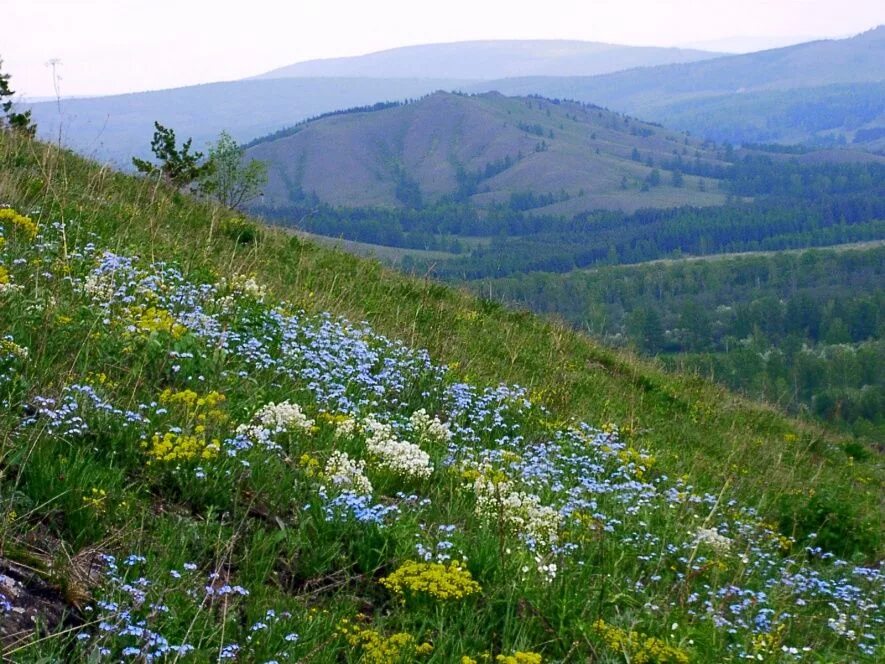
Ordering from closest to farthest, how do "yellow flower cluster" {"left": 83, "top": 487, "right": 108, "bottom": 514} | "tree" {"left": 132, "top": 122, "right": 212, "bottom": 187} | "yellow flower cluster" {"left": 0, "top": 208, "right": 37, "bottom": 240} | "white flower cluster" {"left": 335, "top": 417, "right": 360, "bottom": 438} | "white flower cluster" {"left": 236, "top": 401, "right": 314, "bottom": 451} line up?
"yellow flower cluster" {"left": 83, "top": 487, "right": 108, "bottom": 514}, "white flower cluster" {"left": 236, "top": 401, "right": 314, "bottom": 451}, "white flower cluster" {"left": 335, "top": 417, "right": 360, "bottom": 438}, "yellow flower cluster" {"left": 0, "top": 208, "right": 37, "bottom": 240}, "tree" {"left": 132, "top": 122, "right": 212, "bottom": 187}

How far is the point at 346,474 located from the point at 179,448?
1.07 metres

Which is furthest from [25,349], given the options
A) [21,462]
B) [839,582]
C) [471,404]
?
[839,582]

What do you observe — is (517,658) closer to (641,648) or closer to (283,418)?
(641,648)

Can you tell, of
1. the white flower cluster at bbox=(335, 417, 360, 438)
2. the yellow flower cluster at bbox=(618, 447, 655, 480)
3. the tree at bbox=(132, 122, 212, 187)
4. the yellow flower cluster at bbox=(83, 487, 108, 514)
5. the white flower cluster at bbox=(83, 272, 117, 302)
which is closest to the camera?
the yellow flower cluster at bbox=(83, 487, 108, 514)

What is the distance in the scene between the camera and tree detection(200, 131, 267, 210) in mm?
18312

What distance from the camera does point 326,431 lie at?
5.95 meters

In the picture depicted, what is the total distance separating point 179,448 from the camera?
4656mm

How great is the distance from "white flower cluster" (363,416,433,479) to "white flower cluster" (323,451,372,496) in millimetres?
309

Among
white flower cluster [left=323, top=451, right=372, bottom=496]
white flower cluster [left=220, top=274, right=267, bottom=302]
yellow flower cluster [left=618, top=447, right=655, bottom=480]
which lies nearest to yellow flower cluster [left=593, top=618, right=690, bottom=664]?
white flower cluster [left=323, top=451, right=372, bottom=496]

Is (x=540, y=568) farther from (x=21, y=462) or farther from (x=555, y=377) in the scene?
(x=555, y=377)

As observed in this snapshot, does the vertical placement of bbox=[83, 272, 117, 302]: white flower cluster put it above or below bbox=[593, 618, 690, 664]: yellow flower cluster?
above

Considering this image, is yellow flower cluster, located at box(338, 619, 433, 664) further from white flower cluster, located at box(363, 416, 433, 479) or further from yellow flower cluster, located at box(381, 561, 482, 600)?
white flower cluster, located at box(363, 416, 433, 479)

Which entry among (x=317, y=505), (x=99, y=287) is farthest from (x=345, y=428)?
(x=99, y=287)

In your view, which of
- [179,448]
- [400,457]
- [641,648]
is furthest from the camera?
[400,457]
